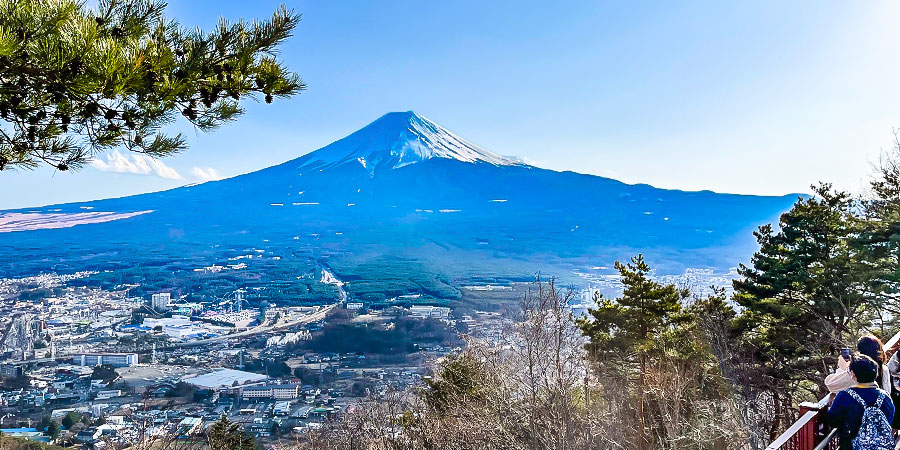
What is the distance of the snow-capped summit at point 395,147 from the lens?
4670 inches

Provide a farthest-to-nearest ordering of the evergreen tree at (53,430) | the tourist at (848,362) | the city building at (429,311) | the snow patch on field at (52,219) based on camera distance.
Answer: the snow patch on field at (52,219)
the city building at (429,311)
the evergreen tree at (53,430)
the tourist at (848,362)

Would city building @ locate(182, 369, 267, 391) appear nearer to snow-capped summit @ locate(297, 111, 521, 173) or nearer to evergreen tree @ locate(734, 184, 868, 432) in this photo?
evergreen tree @ locate(734, 184, 868, 432)

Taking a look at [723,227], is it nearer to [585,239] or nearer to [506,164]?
[585,239]

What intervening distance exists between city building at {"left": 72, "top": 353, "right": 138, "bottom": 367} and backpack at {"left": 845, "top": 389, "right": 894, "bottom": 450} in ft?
141

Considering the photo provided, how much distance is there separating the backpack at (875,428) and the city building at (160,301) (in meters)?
62.7

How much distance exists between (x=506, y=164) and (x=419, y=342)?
9106cm

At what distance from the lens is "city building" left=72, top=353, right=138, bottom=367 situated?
36906mm

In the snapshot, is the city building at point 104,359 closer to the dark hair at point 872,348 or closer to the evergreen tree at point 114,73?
the evergreen tree at point 114,73

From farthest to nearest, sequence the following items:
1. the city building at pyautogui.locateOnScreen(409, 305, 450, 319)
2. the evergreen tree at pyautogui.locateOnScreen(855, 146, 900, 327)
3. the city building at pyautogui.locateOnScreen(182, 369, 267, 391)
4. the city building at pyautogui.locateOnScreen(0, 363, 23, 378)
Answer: the city building at pyautogui.locateOnScreen(409, 305, 450, 319) < the city building at pyautogui.locateOnScreen(0, 363, 23, 378) < the city building at pyautogui.locateOnScreen(182, 369, 267, 391) < the evergreen tree at pyautogui.locateOnScreen(855, 146, 900, 327)

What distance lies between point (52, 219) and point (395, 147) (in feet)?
239

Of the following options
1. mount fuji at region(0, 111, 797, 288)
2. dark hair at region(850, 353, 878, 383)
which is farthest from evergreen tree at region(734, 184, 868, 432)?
mount fuji at region(0, 111, 797, 288)

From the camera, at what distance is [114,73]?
214 centimetres

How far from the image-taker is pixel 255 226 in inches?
3780

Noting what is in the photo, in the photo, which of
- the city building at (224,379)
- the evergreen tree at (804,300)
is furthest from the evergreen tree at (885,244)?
the city building at (224,379)
